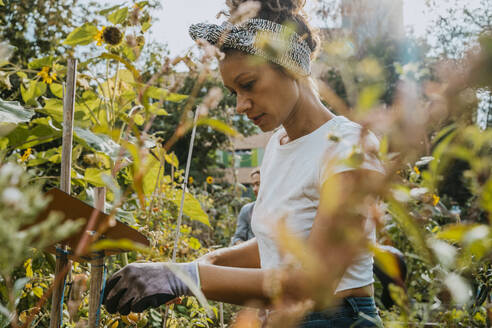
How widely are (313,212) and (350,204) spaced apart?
87 cm

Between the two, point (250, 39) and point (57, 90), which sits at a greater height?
point (250, 39)

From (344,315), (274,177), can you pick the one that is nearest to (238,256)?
(274,177)

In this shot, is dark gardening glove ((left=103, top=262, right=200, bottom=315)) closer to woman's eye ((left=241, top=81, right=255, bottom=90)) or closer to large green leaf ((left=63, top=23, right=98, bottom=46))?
woman's eye ((left=241, top=81, right=255, bottom=90))

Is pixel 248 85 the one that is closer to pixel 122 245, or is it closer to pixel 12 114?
pixel 12 114

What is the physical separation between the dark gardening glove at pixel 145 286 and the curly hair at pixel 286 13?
0.74m

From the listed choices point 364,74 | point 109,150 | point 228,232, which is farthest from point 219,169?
point 364,74

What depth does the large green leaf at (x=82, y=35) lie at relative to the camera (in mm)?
1504

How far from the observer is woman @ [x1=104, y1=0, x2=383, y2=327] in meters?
0.78

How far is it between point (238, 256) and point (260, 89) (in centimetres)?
57

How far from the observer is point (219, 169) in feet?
47.4

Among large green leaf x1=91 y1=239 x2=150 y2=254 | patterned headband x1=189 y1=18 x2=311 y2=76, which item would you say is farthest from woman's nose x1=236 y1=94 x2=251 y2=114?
large green leaf x1=91 y1=239 x2=150 y2=254

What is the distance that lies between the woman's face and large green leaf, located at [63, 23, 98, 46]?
655 millimetres

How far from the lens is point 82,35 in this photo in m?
1.53

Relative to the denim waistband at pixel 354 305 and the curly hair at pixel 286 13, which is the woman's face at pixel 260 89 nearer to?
the curly hair at pixel 286 13
